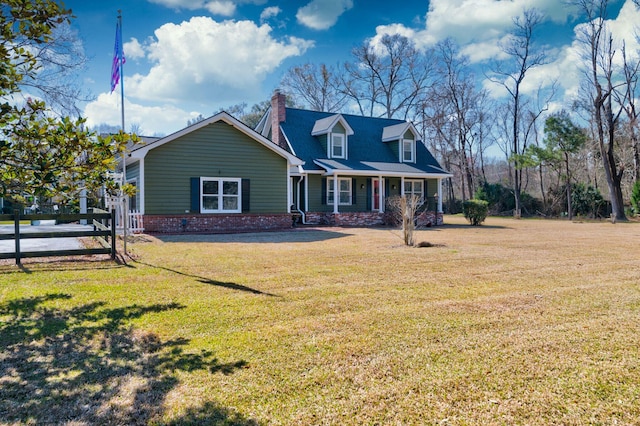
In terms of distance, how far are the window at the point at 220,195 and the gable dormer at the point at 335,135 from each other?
23.9ft

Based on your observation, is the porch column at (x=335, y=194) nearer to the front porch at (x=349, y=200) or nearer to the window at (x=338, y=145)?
the front porch at (x=349, y=200)

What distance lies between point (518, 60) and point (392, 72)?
1128cm

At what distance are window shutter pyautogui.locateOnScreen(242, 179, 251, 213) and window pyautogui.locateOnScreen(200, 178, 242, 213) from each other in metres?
0.17

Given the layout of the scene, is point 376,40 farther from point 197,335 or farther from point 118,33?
point 197,335

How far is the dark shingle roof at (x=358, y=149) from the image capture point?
22.0 m

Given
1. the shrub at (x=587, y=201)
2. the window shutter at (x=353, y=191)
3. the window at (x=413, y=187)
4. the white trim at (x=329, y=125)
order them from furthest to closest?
the shrub at (x=587, y=201), the window at (x=413, y=187), the white trim at (x=329, y=125), the window shutter at (x=353, y=191)

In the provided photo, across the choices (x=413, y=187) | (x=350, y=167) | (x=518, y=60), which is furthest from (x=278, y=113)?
(x=518, y=60)

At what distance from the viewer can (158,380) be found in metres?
3.19

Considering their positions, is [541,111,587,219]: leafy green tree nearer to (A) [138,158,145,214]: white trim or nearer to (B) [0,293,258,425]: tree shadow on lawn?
(A) [138,158,145,214]: white trim

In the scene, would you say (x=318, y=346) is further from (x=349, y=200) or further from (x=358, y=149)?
(x=358, y=149)

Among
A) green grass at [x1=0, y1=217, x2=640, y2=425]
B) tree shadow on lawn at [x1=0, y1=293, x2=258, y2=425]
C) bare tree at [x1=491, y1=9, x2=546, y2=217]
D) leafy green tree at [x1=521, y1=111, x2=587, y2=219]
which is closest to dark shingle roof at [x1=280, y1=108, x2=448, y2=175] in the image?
leafy green tree at [x1=521, y1=111, x2=587, y2=219]

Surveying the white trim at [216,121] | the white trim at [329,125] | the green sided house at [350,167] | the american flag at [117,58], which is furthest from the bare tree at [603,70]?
the american flag at [117,58]

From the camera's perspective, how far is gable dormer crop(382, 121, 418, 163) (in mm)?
24725

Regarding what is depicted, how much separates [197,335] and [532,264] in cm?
709
